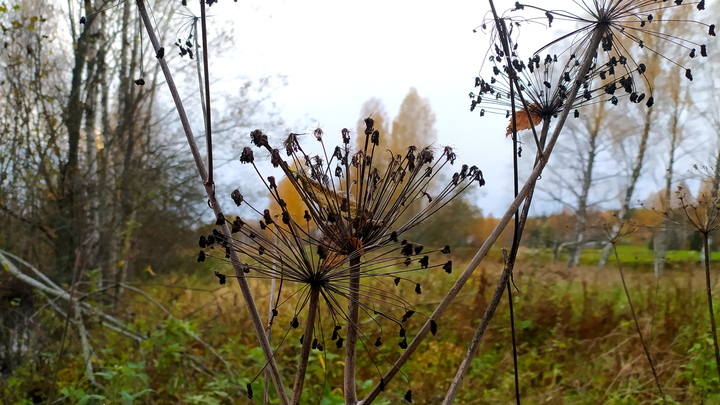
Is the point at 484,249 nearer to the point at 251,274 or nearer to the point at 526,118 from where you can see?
the point at 526,118

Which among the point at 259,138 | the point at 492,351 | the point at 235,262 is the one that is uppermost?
the point at 259,138

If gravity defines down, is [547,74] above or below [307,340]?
above

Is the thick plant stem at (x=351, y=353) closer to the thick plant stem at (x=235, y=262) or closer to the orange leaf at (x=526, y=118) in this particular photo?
the thick plant stem at (x=235, y=262)

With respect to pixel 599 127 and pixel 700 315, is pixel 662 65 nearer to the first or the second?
pixel 599 127

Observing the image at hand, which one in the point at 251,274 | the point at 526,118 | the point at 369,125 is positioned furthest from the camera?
the point at 251,274

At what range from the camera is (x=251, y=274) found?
215 centimetres

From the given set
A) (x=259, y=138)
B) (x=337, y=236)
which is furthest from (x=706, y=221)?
(x=259, y=138)

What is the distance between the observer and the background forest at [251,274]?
9.26 feet

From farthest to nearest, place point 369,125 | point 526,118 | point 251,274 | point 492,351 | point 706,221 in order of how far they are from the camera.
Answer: point 492,351
point 251,274
point 706,221
point 526,118
point 369,125

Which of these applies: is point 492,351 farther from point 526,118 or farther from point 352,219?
point 352,219

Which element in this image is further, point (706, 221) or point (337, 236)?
point (706, 221)

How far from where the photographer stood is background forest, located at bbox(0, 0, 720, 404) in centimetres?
282

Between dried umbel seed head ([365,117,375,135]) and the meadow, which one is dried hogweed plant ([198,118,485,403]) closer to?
dried umbel seed head ([365,117,375,135])

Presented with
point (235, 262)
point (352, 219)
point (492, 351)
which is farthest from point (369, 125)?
point (492, 351)
